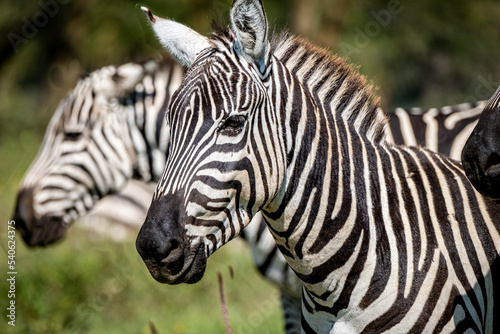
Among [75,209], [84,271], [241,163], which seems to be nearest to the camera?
[241,163]

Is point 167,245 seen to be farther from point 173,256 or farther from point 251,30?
point 251,30

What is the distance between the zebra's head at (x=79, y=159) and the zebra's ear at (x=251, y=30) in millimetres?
3369

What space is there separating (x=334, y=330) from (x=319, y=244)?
43 cm

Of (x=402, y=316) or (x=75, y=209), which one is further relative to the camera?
(x=75, y=209)

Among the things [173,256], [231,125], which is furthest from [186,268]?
[231,125]

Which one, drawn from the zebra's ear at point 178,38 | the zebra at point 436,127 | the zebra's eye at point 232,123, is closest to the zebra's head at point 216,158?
the zebra's eye at point 232,123

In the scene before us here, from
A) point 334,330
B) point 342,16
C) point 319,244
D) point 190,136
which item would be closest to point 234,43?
point 190,136

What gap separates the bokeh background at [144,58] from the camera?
750 centimetres

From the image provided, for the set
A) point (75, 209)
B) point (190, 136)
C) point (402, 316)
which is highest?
point (190, 136)

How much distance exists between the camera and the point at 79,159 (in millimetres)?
6379

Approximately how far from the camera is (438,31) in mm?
17047

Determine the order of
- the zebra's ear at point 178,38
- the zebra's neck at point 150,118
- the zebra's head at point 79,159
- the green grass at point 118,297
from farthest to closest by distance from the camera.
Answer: the green grass at point 118,297 < the zebra's head at point 79,159 < the zebra's neck at point 150,118 < the zebra's ear at point 178,38

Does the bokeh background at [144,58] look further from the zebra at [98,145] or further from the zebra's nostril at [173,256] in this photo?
the zebra's nostril at [173,256]

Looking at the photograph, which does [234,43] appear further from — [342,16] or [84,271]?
[342,16]
